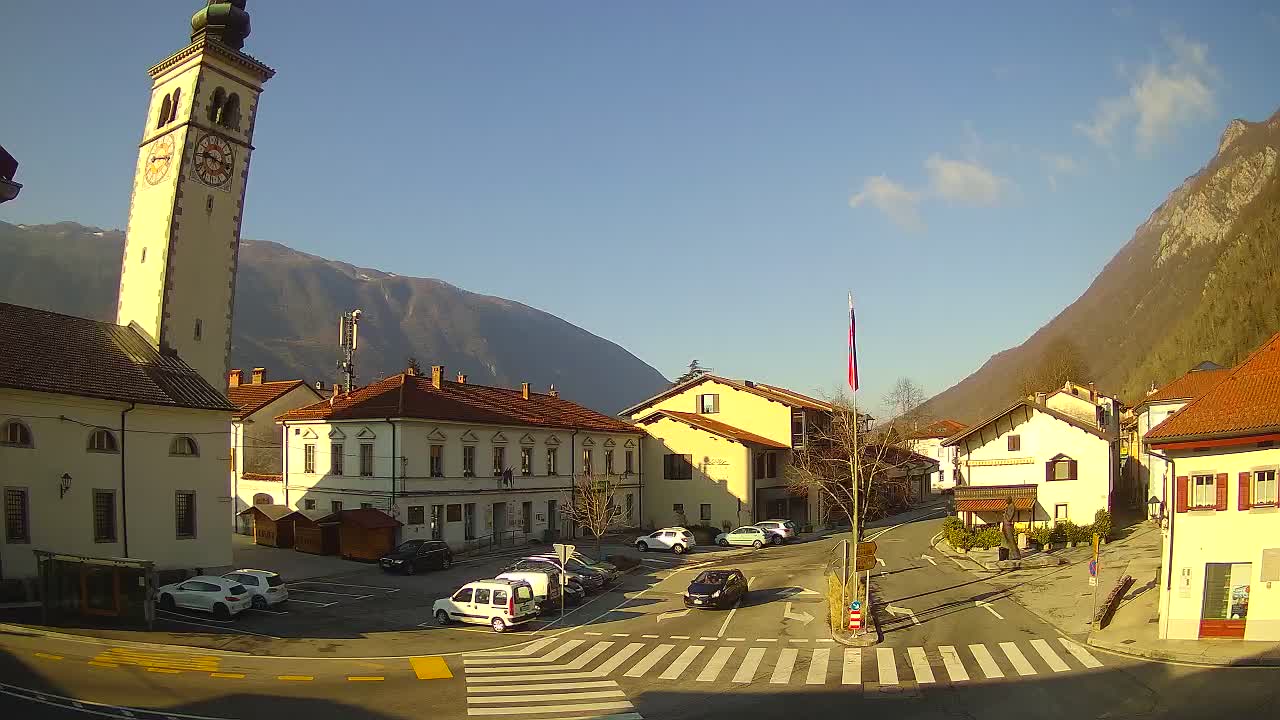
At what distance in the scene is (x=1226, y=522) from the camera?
2547 cm

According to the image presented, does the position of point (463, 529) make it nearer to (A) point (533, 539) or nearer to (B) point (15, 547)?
(A) point (533, 539)

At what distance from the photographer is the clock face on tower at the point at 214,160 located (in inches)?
1587

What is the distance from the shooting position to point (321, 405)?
5356 centimetres

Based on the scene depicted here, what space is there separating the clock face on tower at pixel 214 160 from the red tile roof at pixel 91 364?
26.0 feet

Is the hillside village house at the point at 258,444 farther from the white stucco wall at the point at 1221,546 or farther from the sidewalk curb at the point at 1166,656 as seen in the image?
the white stucco wall at the point at 1221,546

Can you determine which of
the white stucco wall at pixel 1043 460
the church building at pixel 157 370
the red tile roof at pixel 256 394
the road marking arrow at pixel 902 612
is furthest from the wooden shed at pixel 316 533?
the white stucco wall at pixel 1043 460

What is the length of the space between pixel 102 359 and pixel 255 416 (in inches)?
931

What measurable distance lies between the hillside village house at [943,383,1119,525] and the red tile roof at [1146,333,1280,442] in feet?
67.6

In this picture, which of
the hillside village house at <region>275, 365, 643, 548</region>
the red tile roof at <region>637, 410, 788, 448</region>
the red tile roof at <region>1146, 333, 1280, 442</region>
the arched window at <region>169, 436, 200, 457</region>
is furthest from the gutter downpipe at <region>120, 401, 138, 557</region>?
the red tile roof at <region>637, 410, 788, 448</region>

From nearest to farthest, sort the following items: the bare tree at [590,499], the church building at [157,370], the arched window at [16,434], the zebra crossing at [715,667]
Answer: the zebra crossing at [715,667]
the arched window at [16,434]
the church building at [157,370]
the bare tree at [590,499]

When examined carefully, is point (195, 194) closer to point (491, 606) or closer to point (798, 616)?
point (491, 606)

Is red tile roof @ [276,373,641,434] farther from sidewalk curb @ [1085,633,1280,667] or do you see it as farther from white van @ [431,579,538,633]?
sidewalk curb @ [1085,633,1280,667]

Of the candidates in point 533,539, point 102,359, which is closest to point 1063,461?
point 533,539

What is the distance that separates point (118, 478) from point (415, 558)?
13480mm
